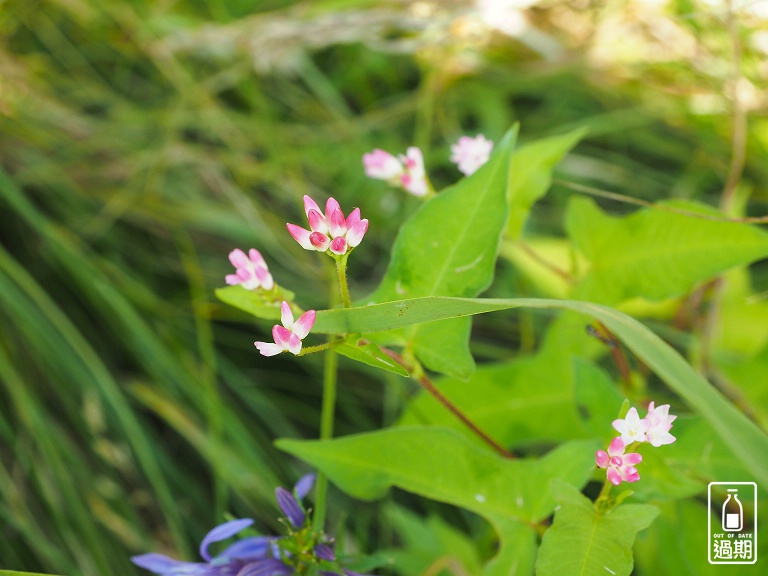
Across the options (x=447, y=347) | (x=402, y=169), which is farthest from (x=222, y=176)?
(x=447, y=347)

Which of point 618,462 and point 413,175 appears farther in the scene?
point 413,175

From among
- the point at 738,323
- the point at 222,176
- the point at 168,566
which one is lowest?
the point at 168,566

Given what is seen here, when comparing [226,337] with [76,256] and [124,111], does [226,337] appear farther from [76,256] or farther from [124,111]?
[124,111]

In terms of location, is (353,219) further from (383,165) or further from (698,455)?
(698,455)

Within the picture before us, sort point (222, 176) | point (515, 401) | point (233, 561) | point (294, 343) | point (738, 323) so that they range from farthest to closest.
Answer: point (222, 176) → point (738, 323) → point (515, 401) → point (233, 561) → point (294, 343)

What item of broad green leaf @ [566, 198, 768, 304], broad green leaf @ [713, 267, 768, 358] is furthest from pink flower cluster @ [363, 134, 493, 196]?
broad green leaf @ [713, 267, 768, 358]

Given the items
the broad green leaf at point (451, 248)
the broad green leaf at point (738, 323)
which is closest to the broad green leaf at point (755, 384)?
the broad green leaf at point (738, 323)

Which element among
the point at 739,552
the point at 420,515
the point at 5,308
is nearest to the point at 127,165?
the point at 5,308
